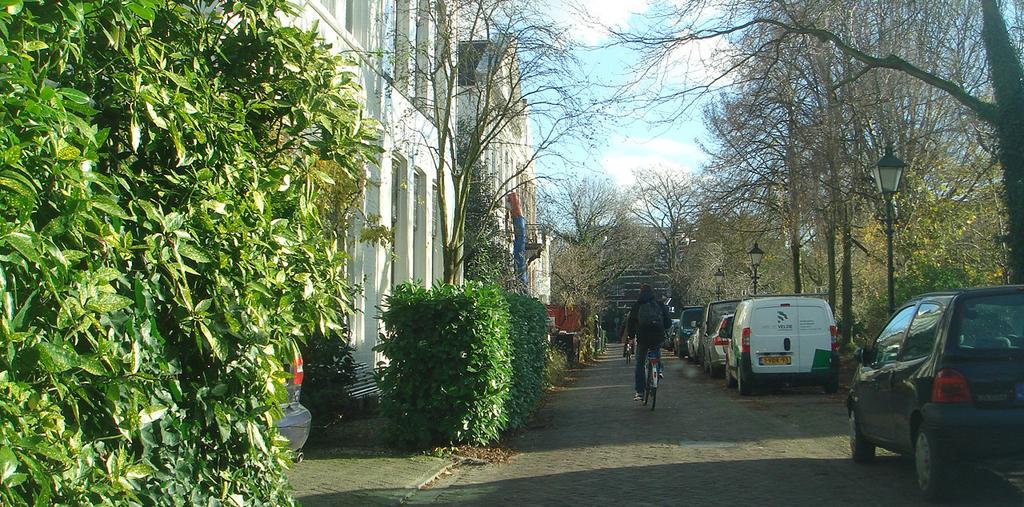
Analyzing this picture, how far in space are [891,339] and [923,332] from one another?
41.0 inches

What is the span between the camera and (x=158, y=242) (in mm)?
3988

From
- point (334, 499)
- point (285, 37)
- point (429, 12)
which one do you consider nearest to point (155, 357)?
point (285, 37)

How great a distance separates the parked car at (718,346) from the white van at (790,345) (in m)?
3.82

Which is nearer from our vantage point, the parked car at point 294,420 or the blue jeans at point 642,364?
the parked car at point 294,420

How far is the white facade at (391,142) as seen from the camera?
14.9m

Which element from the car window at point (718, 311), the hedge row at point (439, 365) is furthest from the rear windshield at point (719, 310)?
the hedge row at point (439, 365)

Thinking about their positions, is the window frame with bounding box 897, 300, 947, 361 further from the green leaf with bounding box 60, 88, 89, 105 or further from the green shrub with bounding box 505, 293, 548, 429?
the green leaf with bounding box 60, 88, 89, 105

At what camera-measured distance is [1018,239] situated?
14727 millimetres

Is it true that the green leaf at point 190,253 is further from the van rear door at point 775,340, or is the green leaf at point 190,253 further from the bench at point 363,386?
the van rear door at point 775,340

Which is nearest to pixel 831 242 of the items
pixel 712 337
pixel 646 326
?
pixel 712 337

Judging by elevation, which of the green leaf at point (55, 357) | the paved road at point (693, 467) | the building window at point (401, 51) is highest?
the building window at point (401, 51)

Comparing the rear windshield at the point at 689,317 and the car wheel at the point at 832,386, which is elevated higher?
the rear windshield at the point at 689,317

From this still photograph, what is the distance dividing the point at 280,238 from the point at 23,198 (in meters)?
1.79

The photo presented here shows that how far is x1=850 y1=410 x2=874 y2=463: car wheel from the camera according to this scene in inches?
384
